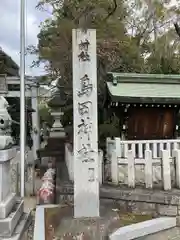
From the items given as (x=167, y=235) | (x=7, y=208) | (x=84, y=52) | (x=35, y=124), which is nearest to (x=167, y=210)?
(x=167, y=235)

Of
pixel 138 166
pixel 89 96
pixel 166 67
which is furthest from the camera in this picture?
pixel 166 67

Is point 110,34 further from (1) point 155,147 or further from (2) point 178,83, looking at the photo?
(1) point 155,147

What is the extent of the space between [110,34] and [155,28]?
8.70 metres

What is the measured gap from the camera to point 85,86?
18.7 ft

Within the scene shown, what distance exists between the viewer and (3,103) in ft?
19.4

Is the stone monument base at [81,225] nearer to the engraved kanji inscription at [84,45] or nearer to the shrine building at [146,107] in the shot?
the engraved kanji inscription at [84,45]

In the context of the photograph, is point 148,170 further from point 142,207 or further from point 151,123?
point 151,123

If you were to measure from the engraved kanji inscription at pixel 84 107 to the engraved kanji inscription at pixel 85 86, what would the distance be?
0.15 metres

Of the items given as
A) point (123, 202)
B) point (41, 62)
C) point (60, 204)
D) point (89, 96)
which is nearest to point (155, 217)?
point (123, 202)

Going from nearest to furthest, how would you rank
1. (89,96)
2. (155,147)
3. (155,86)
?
(89,96), (155,147), (155,86)

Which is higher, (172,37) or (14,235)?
(172,37)

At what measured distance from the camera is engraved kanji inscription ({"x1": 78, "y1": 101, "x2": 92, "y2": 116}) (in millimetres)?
5707

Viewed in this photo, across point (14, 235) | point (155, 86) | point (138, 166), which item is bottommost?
point (14, 235)

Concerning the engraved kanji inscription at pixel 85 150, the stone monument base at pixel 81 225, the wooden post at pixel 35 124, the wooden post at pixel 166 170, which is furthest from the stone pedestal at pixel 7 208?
the wooden post at pixel 35 124
